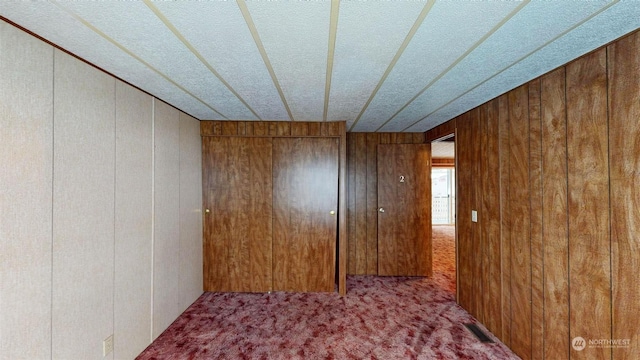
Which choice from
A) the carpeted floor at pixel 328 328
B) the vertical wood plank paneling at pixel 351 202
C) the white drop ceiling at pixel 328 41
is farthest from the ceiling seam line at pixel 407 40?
the carpeted floor at pixel 328 328

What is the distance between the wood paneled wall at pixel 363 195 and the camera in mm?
3898

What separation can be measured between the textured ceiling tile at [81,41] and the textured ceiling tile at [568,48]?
Result: 2595 millimetres

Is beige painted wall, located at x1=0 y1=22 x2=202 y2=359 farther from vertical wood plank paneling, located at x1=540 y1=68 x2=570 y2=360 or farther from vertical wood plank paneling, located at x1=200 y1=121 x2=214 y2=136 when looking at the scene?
vertical wood plank paneling, located at x1=540 y1=68 x2=570 y2=360

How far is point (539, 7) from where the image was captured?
1.07 metres

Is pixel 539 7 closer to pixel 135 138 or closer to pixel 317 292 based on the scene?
pixel 135 138

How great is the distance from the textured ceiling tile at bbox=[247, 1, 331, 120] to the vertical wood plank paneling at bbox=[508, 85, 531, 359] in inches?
66.8

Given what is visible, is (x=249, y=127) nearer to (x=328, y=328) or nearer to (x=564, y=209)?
(x=328, y=328)

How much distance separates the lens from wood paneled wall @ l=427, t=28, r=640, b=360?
4.35 feet

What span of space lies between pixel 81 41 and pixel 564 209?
3.26 metres

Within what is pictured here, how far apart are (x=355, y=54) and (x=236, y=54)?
2.46ft

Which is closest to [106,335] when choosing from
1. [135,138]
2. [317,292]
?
[135,138]

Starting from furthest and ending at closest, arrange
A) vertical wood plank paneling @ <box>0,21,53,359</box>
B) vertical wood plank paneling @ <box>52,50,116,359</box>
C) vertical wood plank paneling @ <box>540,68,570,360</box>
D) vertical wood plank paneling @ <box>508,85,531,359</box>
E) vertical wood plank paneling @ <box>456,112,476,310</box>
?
vertical wood plank paneling @ <box>456,112,476,310</box>, vertical wood plank paneling @ <box>508,85,531,359</box>, vertical wood plank paneling @ <box>540,68,570,360</box>, vertical wood plank paneling @ <box>52,50,116,359</box>, vertical wood plank paneling @ <box>0,21,53,359</box>

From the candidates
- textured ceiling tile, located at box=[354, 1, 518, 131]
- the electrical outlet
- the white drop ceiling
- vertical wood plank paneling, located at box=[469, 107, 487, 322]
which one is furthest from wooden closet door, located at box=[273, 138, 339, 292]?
the electrical outlet

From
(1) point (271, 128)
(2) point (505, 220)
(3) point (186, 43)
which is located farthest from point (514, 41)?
(1) point (271, 128)
